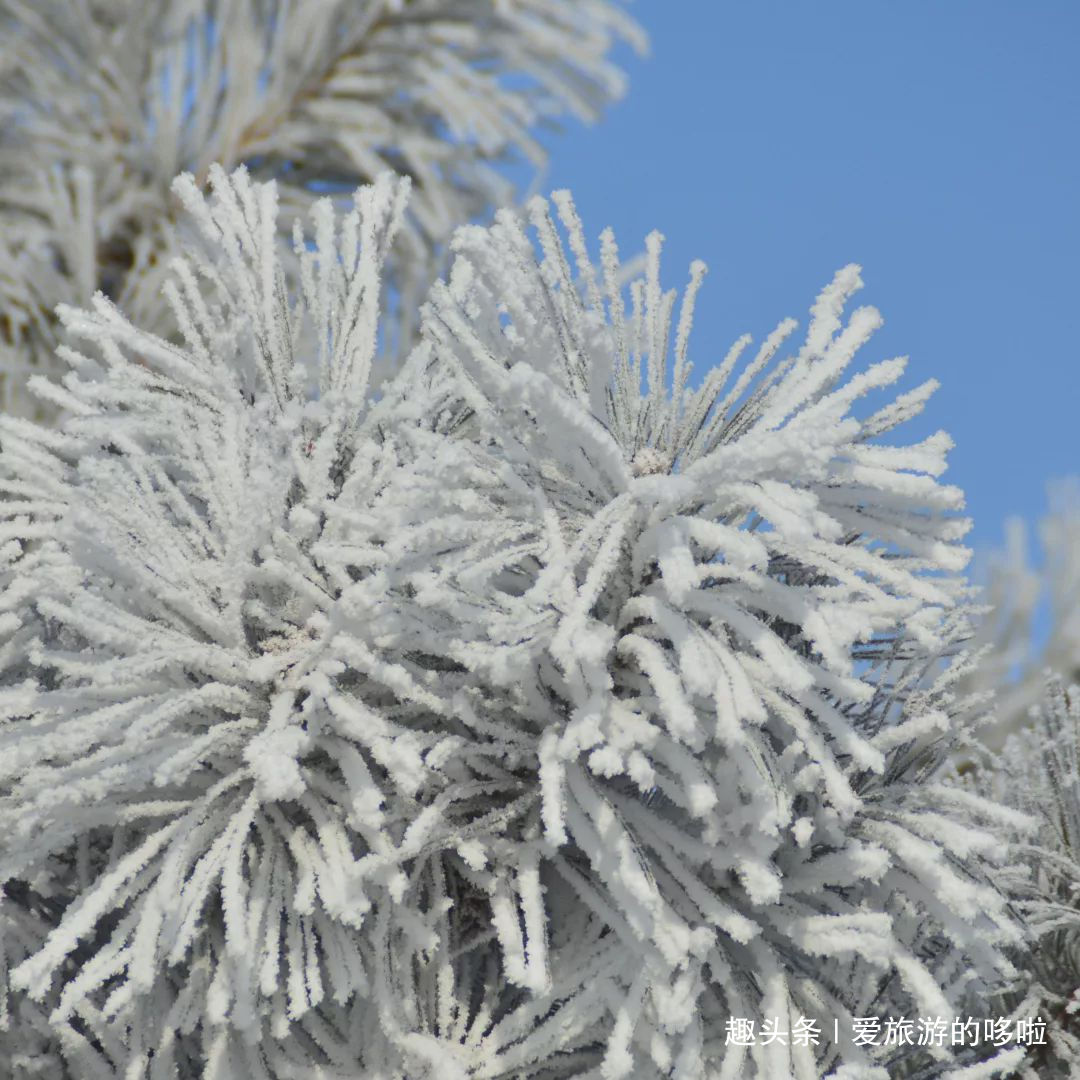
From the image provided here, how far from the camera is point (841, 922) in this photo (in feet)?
1.05

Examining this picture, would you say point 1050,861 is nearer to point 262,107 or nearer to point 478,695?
point 478,695

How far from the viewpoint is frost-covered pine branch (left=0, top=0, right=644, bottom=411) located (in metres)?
0.75

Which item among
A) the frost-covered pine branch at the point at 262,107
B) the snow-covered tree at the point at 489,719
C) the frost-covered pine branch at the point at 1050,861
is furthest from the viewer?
the frost-covered pine branch at the point at 262,107

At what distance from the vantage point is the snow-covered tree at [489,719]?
0.30 meters

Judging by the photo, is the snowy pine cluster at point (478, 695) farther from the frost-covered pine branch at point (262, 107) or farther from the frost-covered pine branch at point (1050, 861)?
the frost-covered pine branch at point (262, 107)

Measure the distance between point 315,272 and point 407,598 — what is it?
6.4 inches

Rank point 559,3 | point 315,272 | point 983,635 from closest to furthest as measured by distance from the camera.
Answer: point 315,272, point 983,635, point 559,3

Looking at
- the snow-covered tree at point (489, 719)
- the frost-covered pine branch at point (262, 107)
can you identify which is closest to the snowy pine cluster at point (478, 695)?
the snow-covered tree at point (489, 719)

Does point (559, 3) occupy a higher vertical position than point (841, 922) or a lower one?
higher

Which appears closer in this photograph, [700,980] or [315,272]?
[700,980]

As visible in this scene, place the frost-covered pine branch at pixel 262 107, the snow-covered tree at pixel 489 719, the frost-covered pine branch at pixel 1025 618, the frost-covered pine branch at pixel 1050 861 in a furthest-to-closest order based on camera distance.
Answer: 1. the frost-covered pine branch at pixel 262 107
2. the frost-covered pine branch at pixel 1025 618
3. the frost-covered pine branch at pixel 1050 861
4. the snow-covered tree at pixel 489 719

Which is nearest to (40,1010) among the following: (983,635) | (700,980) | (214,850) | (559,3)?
(214,850)

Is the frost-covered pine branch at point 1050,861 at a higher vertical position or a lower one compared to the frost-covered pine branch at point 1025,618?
lower

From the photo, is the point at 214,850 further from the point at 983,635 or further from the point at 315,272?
the point at 983,635
